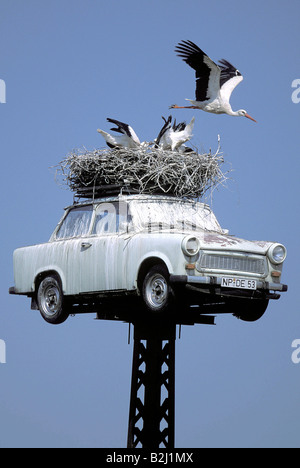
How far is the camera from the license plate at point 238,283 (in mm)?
26656

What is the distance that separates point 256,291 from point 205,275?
1.27 m

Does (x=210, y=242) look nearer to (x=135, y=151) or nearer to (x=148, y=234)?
(x=148, y=234)

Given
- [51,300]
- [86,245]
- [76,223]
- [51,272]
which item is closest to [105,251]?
[86,245]

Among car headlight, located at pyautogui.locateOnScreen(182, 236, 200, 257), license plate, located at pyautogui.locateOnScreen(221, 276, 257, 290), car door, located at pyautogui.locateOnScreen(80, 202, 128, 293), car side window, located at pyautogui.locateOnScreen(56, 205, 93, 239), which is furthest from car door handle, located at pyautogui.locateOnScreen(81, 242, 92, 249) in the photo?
license plate, located at pyautogui.locateOnScreen(221, 276, 257, 290)

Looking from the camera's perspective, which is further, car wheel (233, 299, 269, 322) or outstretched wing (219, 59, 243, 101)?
outstretched wing (219, 59, 243, 101)

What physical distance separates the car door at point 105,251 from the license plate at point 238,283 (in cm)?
196

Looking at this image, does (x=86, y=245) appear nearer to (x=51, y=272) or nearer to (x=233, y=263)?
(x=51, y=272)

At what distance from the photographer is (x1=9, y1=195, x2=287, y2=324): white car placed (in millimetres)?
26578

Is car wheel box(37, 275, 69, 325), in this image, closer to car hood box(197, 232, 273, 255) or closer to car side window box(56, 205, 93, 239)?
car side window box(56, 205, 93, 239)

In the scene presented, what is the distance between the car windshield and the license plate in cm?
201

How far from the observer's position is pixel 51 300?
97.4ft

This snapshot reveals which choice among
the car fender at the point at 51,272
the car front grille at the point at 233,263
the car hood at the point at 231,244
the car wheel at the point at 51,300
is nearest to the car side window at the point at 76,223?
the car fender at the point at 51,272

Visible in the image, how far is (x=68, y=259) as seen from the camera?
29031mm

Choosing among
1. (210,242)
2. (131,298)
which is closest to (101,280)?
(131,298)
